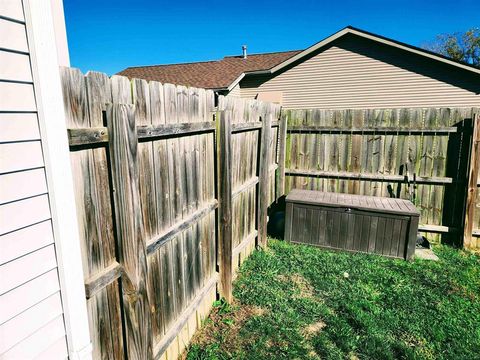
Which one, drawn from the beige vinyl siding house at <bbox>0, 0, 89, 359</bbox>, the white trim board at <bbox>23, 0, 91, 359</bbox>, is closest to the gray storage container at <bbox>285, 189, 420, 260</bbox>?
the white trim board at <bbox>23, 0, 91, 359</bbox>

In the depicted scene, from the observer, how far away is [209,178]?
3.30m

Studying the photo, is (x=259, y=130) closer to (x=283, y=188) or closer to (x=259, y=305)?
(x=283, y=188)

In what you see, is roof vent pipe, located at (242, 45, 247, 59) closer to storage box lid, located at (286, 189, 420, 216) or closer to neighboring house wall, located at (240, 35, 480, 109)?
neighboring house wall, located at (240, 35, 480, 109)

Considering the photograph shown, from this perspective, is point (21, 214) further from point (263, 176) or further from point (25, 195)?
point (263, 176)

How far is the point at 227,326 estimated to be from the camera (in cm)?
335

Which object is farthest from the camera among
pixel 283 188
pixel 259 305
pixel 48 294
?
pixel 283 188

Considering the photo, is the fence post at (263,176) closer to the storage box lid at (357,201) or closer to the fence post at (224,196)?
the storage box lid at (357,201)

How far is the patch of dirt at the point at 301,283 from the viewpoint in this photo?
13.0 ft

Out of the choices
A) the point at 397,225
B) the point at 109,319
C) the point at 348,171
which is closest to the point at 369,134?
the point at 348,171

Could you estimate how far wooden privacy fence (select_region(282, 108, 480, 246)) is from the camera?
532 centimetres

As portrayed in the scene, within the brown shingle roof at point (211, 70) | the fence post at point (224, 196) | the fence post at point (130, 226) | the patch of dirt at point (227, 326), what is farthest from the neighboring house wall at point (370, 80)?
the fence post at point (130, 226)

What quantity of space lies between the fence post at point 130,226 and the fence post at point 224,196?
4.74ft

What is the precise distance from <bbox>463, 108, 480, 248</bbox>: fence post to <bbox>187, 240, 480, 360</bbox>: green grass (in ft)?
1.51

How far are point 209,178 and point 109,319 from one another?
1727 millimetres
